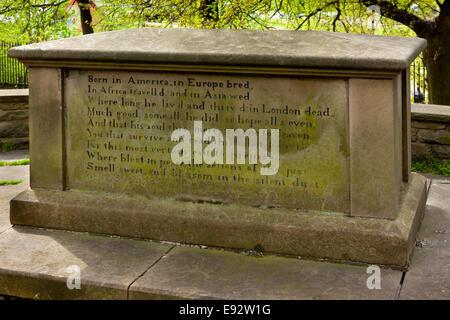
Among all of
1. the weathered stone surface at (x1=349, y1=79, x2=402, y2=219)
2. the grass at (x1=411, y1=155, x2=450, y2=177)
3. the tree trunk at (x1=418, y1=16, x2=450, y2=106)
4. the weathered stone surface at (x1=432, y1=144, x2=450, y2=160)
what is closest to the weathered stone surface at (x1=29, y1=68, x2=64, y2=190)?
the weathered stone surface at (x1=349, y1=79, x2=402, y2=219)

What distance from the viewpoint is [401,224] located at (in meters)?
3.90

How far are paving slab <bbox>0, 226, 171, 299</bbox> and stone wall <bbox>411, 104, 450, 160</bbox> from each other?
3.76 metres

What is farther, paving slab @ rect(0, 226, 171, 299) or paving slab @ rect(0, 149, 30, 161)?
paving slab @ rect(0, 149, 30, 161)

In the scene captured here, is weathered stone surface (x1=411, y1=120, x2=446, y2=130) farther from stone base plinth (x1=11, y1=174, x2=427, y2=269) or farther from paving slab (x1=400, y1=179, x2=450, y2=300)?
stone base plinth (x1=11, y1=174, x2=427, y2=269)

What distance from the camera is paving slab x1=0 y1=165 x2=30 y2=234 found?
4883 millimetres

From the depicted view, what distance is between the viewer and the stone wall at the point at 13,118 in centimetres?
789

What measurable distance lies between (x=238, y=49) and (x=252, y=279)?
150 centimetres

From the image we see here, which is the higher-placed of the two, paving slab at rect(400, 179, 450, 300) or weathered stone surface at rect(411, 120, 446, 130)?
weathered stone surface at rect(411, 120, 446, 130)

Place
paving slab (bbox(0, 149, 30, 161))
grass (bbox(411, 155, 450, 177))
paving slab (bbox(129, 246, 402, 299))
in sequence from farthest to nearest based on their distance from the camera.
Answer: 1. paving slab (bbox(0, 149, 30, 161))
2. grass (bbox(411, 155, 450, 177))
3. paving slab (bbox(129, 246, 402, 299))

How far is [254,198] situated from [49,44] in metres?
1.89

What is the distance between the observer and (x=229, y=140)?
13.8 ft

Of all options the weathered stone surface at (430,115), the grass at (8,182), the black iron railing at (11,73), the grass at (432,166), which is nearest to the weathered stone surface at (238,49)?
the grass at (8,182)

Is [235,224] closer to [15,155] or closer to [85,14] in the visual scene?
[15,155]

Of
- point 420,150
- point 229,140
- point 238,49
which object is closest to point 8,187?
point 229,140
